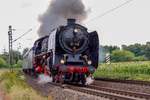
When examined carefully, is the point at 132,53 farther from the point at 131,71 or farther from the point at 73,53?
the point at 73,53

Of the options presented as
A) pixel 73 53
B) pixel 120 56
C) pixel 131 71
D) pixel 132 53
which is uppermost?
pixel 132 53

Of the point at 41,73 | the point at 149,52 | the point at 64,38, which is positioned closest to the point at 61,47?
the point at 64,38

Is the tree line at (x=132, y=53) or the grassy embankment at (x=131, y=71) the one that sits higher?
the tree line at (x=132, y=53)

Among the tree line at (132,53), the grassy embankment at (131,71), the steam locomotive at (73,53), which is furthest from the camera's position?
the tree line at (132,53)

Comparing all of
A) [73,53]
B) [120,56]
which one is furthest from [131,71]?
[120,56]

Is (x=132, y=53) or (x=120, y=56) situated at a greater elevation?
(x=132, y=53)

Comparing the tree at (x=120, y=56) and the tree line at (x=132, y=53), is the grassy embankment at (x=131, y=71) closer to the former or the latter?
the tree line at (x=132, y=53)

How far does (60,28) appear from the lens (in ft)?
95.8

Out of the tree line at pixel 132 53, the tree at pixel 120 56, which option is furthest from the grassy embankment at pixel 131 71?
the tree at pixel 120 56

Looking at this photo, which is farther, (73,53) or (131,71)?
(131,71)

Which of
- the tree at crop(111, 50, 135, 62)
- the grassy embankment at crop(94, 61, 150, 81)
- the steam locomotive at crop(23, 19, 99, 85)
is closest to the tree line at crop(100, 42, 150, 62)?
the tree at crop(111, 50, 135, 62)

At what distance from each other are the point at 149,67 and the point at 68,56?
15239 millimetres

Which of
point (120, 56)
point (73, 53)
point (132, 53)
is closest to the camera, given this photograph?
point (73, 53)

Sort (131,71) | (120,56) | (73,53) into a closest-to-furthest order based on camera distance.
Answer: (73,53)
(131,71)
(120,56)
